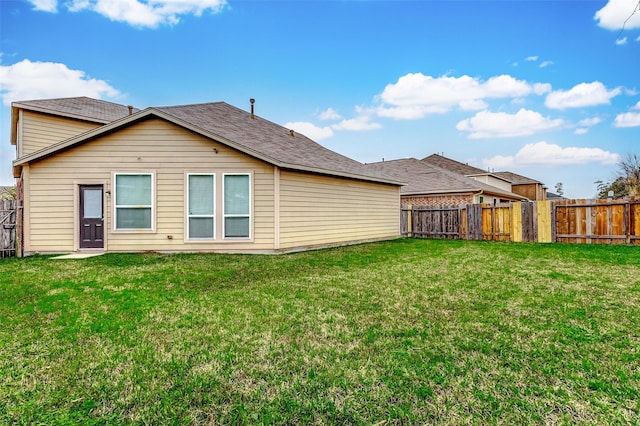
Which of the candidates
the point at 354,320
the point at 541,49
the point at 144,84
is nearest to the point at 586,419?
the point at 354,320

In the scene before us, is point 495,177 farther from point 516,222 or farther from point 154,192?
point 154,192

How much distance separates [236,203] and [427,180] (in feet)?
45.0

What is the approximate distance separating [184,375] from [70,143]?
9194 mm

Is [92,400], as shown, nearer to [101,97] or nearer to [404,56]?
[404,56]

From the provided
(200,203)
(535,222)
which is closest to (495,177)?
(535,222)

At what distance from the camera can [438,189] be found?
1838 cm

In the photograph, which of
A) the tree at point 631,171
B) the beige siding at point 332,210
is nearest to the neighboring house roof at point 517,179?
the tree at point 631,171

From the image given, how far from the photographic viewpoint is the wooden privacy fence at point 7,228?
9.12 m

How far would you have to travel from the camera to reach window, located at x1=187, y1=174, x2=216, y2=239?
30.6ft

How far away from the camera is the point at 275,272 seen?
21.6 feet

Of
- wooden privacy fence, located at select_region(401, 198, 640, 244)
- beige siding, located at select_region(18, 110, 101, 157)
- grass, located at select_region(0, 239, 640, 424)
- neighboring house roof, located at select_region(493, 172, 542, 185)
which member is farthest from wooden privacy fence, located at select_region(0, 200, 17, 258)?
neighboring house roof, located at select_region(493, 172, 542, 185)

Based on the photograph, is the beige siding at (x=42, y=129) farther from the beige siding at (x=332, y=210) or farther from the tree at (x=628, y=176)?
the tree at (x=628, y=176)

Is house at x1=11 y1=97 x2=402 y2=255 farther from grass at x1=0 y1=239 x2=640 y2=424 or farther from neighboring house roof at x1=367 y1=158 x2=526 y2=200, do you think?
neighboring house roof at x1=367 y1=158 x2=526 y2=200

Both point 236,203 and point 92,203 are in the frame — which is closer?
point 92,203
